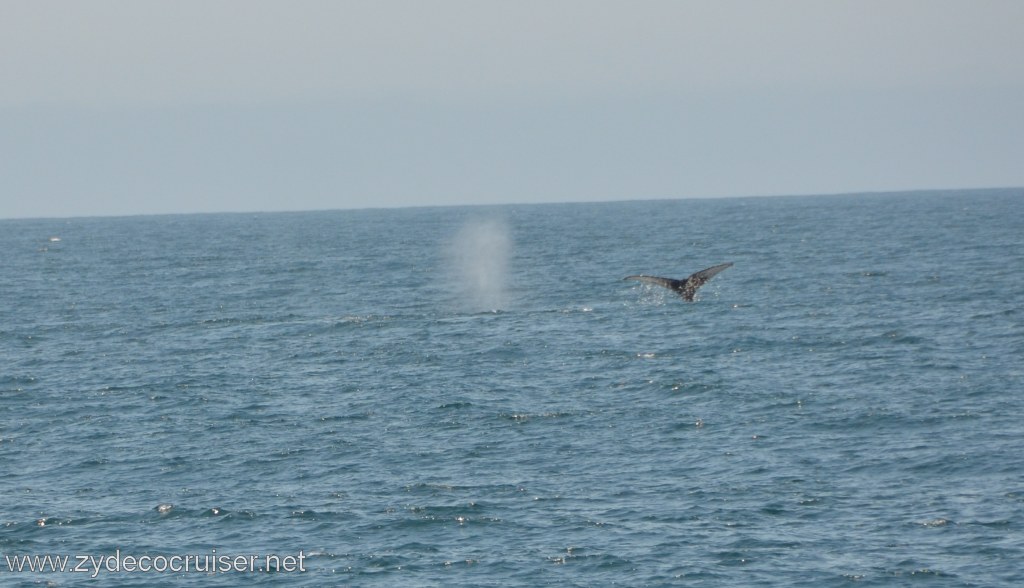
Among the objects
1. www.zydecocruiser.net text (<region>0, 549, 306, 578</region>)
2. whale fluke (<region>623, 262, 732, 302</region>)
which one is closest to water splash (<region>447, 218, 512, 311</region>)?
whale fluke (<region>623, 262, 732, 302</region>)

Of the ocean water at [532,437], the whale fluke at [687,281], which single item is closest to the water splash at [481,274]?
the ocean water at [532,437]

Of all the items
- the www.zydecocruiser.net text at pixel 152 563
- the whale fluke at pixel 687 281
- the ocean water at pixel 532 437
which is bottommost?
the www.zydecocruiser.net text at pixel 152 563

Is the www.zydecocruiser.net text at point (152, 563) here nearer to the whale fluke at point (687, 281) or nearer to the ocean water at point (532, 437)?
the ocean water at point (532, 437)

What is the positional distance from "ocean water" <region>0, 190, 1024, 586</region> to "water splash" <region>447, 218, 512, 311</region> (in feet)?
4.94

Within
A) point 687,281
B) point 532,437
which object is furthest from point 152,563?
point 687,281

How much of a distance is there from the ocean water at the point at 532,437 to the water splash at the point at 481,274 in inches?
59.3

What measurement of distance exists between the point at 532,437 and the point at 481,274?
260 feet

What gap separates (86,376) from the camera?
71.8 meters

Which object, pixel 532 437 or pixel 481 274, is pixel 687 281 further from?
pixel 481 274

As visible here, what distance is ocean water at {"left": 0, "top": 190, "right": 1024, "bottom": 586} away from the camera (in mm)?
40219

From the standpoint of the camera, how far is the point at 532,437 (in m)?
54.4

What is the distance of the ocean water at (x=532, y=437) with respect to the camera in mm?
40219

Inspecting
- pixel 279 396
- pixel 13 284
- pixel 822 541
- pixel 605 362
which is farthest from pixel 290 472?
pixel 13 284

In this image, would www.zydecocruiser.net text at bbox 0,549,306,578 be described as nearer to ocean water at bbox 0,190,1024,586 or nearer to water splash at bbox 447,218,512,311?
ocean water at bbox 0,190,1024,586
